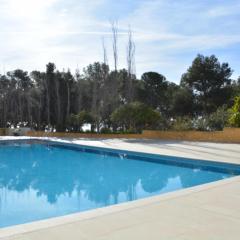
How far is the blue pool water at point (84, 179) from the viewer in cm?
646

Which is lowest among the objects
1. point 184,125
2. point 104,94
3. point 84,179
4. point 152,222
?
point 84,179

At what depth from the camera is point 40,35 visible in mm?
15273

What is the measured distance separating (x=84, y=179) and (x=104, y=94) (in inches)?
581

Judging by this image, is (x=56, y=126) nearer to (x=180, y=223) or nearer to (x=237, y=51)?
(x=237, y=51)

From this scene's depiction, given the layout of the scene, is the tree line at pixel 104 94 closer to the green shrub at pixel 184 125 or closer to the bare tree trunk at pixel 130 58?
the bare tree trunk at pixel 130 58

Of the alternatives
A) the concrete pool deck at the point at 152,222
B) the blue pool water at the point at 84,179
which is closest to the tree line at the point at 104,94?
the blue pool water at the point at 84,179

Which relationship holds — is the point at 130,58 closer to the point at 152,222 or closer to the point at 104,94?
the point at 104,94

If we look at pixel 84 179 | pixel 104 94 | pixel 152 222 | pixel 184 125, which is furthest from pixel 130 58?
pixel 152 222

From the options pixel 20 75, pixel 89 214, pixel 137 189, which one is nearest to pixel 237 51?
pixel 137 189

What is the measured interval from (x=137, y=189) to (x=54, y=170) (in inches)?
150

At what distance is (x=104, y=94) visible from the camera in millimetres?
23797

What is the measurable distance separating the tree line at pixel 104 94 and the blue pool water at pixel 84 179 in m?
9.20

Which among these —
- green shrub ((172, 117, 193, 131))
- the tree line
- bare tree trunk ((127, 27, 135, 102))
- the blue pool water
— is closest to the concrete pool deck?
the blue pool water

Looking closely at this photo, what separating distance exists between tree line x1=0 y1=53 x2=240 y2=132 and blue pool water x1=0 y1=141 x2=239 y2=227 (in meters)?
9.20
